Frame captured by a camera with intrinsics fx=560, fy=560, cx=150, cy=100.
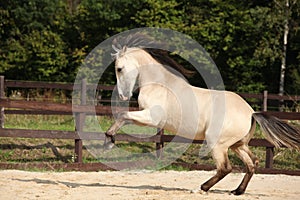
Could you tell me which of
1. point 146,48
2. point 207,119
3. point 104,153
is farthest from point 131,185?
A: point 104,153

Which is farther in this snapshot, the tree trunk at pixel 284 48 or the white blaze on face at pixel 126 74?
the tree trunk at pixel 284 48

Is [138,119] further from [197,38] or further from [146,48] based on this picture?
[197,38]

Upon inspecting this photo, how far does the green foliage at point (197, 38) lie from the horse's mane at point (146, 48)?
40.0 ft

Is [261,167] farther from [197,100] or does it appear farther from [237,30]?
[237,30]

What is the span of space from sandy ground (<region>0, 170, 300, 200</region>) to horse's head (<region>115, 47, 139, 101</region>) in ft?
4.36

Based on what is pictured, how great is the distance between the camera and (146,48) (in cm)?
788

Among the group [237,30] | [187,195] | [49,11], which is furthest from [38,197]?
[49,11]

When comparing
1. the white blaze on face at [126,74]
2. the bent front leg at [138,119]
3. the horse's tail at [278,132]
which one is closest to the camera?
the bent front leg at [138,119]

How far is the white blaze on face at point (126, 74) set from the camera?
763 cm

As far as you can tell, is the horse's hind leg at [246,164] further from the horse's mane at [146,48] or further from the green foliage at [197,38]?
the green foliage at [197,38]

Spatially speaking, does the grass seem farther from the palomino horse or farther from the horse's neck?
the palomino horse

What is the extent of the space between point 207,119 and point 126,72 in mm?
1312

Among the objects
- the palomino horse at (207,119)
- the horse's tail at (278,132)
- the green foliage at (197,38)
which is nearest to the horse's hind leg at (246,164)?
the palomino horse at (207,119)

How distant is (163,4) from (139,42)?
45.4 ft
